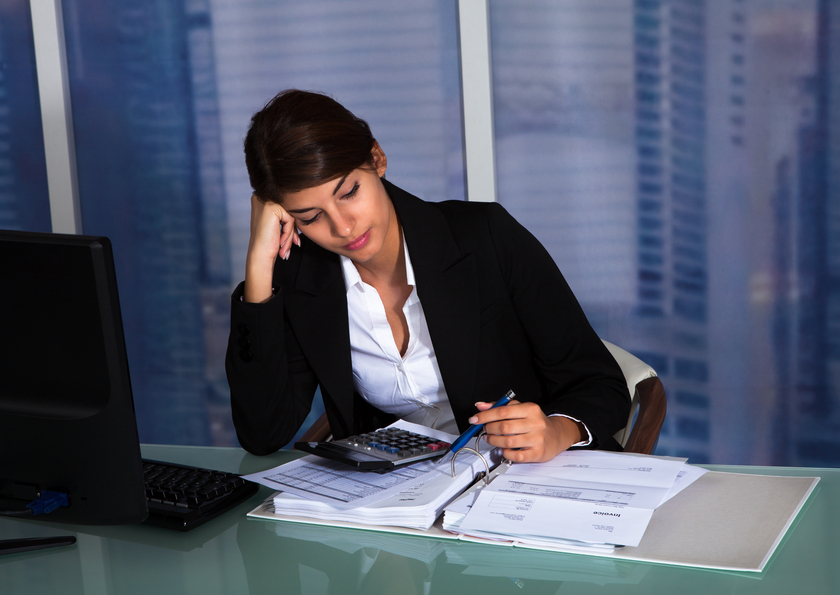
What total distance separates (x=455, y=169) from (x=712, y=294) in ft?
3.17

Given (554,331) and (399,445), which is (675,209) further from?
(399,445)

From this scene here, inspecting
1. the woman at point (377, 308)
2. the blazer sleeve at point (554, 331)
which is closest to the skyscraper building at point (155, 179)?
the woman at point (377, 308)

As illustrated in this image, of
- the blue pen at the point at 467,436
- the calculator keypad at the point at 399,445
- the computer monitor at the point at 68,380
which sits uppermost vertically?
the computer monitor at the point at 68,380

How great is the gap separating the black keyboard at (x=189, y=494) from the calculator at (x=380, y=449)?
118mm

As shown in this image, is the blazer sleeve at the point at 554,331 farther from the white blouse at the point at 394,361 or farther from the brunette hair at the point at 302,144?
the brunette hair at the point at 302,144

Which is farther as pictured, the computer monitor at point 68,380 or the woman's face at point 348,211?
the woman's face at point 348,211

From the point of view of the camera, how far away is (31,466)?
39.4 inches

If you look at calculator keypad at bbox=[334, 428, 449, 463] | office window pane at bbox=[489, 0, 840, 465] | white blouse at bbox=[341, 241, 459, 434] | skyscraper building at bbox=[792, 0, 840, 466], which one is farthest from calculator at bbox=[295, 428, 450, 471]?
skyscraper building at bbox=[792, 0, 840, 466]

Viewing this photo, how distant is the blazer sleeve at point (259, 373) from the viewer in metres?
1.42

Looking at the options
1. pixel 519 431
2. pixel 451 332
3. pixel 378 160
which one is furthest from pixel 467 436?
pixel 378 160

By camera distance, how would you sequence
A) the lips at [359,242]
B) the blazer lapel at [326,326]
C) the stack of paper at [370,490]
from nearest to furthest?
1. the stack of paper at [370,490]
2. the lips at [359,242]
3. the blazer lapel at [326,326]

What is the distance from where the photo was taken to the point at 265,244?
1498mm

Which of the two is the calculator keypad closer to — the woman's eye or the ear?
the woman's eye

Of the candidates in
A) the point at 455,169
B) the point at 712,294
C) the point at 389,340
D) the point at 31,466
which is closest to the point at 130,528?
the point at 31,466
